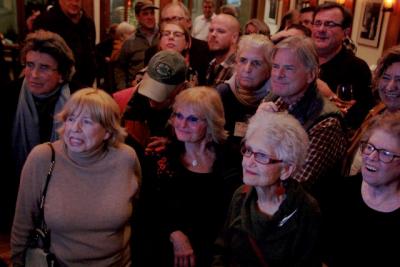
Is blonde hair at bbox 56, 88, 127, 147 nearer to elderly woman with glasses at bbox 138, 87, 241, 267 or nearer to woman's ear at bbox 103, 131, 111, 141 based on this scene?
woman's ear at bbox 103, 131, 111, 141

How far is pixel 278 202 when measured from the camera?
5.20 feet

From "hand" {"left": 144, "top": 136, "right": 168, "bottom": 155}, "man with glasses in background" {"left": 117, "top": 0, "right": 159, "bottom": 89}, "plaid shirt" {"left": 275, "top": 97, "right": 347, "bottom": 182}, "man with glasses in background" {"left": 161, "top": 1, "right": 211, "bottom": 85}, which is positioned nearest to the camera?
"plaid shirt" {"left": 275, "top": 97, "right": 347, "bottom": 182}

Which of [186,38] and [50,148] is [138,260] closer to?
[50,148]

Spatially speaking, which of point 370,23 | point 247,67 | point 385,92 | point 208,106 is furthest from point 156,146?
point 370,23

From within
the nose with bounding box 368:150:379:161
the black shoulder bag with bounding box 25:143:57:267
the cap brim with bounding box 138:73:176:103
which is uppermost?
the cap brim with bounding box 138:73:176:103

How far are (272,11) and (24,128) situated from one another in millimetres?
9164

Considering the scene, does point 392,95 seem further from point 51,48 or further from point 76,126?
point 51,48

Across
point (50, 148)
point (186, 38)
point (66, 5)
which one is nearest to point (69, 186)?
point (50, 148)

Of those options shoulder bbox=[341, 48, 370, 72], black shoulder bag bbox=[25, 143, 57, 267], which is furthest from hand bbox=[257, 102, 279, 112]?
shoulder bbox=[341, 48, 370, 72]

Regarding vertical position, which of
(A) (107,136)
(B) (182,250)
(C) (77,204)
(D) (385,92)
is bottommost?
(B) (182,250)

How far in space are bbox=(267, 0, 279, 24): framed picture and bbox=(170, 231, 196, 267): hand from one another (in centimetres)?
909

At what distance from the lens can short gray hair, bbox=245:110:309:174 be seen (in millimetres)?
1520

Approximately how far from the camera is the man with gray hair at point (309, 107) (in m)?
→ 1.80

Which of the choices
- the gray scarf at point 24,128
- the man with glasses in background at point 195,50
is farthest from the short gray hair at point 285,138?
the man with glasses in background at point 195,50
